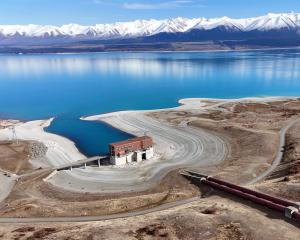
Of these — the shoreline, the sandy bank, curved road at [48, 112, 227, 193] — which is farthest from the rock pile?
curved road at [48, 112, 227, 193]

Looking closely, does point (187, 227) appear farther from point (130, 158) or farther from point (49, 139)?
point (49, 139)

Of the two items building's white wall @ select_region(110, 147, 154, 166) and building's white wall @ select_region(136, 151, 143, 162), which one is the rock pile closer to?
building's white wall @ select_region(110, 147, 154, 166)

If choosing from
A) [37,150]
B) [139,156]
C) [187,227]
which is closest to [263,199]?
[187,227]

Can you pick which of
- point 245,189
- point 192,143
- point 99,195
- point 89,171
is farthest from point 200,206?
point 192,143

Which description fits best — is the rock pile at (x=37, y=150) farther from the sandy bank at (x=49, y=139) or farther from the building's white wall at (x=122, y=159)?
the building's white wall at (x=122, y=159)

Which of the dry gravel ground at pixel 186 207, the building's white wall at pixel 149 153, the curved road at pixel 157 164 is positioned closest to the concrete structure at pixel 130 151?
the building's white wall at pixel 149 153

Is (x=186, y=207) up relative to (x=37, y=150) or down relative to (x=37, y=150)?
up

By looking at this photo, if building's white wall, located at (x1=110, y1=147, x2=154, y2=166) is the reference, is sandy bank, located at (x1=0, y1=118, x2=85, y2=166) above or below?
below
